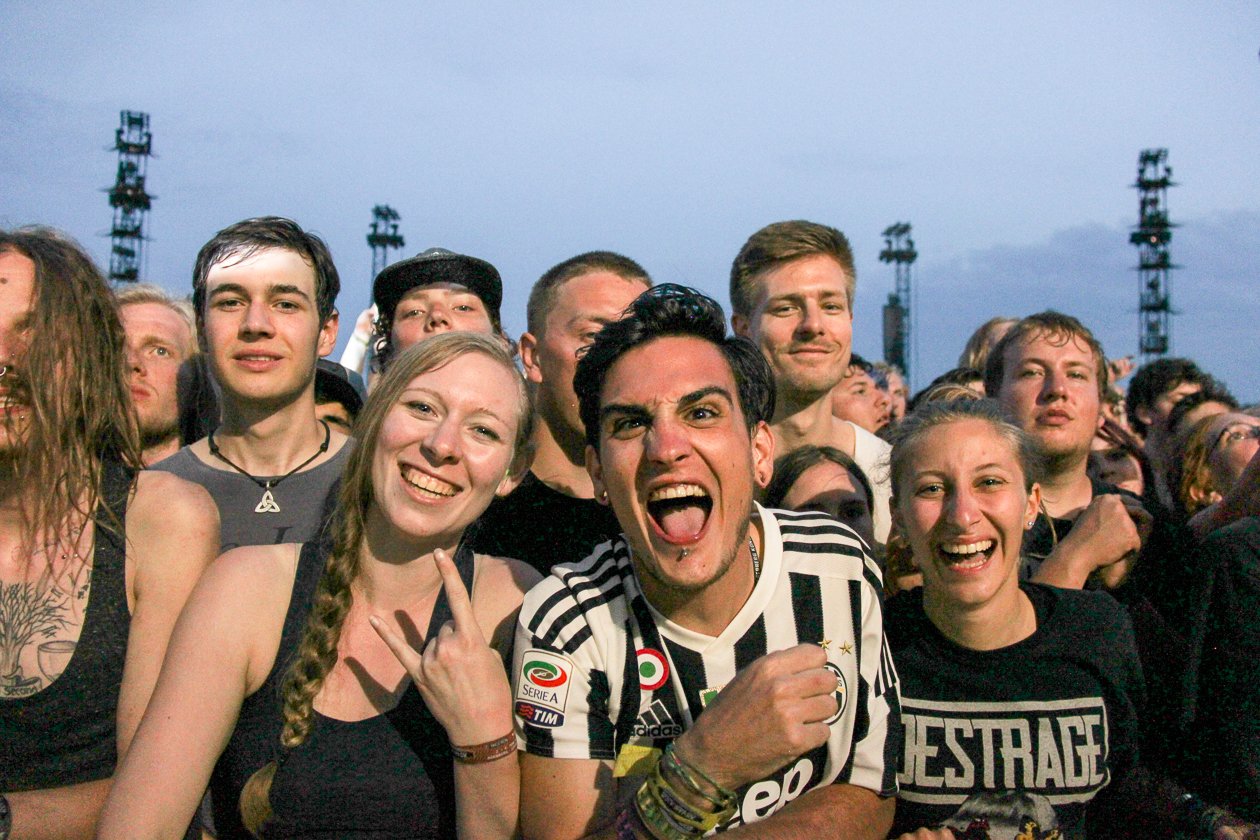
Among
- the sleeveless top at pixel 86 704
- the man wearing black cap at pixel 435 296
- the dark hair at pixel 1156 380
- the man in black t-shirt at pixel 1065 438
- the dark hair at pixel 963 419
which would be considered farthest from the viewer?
the dark hair at pixel 1156 380

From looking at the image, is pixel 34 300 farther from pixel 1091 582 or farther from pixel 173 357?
pixel 1091 582

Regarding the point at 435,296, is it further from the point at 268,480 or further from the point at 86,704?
the point at 86,704

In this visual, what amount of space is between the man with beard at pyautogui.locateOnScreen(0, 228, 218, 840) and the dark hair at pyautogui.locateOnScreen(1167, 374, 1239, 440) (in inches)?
199

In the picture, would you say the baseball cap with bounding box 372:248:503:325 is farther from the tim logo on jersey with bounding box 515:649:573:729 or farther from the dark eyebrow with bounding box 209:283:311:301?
the tim logo on jersey with bounding box 515:649:573:729

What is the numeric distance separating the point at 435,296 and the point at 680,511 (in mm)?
2093

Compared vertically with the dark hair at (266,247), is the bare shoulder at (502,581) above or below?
below

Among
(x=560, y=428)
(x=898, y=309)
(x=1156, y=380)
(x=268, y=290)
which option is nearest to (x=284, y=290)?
(x=268, y=290)

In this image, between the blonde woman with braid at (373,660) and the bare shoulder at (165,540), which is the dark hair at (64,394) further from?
the blonde woman with braid at (373,660)

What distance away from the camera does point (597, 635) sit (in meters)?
2.71

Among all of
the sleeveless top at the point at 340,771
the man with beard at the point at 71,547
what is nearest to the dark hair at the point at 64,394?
the man with beard at the point at 71,547

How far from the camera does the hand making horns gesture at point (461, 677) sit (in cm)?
256

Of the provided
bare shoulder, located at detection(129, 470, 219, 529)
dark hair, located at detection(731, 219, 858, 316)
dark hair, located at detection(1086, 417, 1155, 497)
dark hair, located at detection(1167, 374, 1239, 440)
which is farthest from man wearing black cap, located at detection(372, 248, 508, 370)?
dark hair, located at detection(1167, 374, 1239, 440)

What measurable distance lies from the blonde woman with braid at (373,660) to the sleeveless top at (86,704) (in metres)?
0.16

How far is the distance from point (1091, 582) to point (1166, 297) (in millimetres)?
42139
